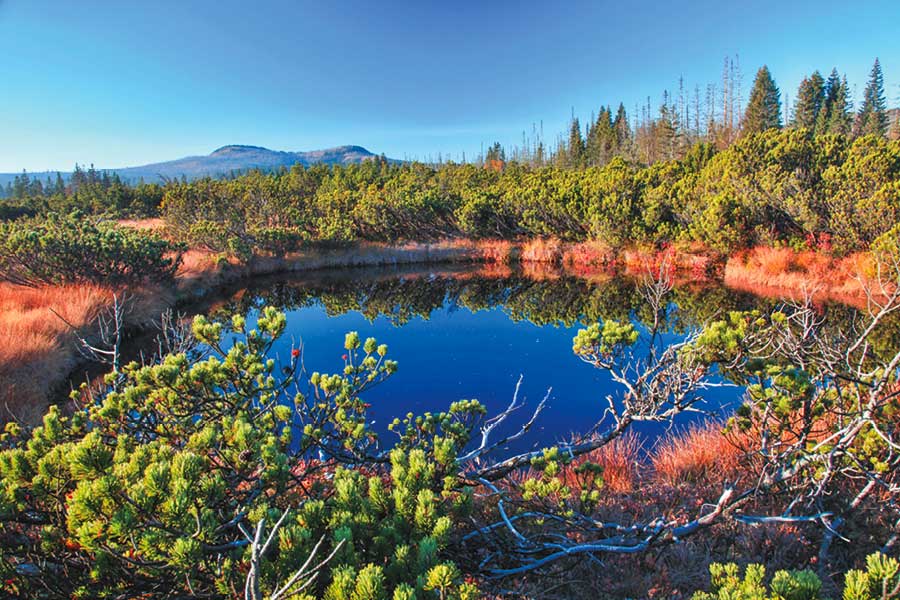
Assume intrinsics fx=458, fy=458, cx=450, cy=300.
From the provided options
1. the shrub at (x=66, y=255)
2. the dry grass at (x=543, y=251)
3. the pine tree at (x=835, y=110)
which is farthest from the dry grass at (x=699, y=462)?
the pine tree at (x=835, y=110)

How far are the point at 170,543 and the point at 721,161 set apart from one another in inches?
862

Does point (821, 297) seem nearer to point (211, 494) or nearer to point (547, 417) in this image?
point (547, 417)

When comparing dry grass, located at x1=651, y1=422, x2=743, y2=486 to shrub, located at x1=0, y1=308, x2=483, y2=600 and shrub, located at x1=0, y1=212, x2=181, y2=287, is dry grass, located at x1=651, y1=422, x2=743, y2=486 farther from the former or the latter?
shrub, located at x1=0, y1=212, x2=181, y2=287

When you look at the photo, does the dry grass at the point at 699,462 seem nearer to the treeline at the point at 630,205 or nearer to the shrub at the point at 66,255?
the treeline at the point at 630,205

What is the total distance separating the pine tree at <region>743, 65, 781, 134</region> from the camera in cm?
4852

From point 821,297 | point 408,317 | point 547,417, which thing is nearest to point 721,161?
point 821,297

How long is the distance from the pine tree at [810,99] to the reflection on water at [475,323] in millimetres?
47476

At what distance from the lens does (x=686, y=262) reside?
1961 centimetres

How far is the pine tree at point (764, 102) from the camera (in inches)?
1910

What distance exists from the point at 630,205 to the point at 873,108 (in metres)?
49.1

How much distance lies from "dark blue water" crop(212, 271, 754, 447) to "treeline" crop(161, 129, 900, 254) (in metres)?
3.53

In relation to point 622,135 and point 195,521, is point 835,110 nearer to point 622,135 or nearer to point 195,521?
point 622,135

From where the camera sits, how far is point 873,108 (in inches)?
1940

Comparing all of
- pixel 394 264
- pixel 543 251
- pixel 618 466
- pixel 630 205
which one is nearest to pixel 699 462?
pixel 618 466
